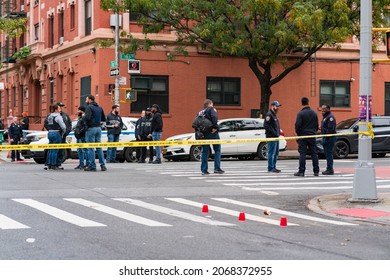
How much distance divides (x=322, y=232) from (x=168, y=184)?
22.9 feet

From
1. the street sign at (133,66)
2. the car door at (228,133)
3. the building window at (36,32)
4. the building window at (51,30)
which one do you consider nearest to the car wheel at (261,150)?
the car door at (228,133)

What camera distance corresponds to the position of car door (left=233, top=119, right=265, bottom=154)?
27.6 m

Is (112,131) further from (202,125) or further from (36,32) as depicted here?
(36,32)

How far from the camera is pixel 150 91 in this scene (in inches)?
1359

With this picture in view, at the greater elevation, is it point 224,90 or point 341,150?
point 224,90

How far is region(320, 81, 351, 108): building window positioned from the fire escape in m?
19.5

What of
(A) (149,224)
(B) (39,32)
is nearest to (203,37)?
(B) (39,32)

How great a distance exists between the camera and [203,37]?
2989 centimetres

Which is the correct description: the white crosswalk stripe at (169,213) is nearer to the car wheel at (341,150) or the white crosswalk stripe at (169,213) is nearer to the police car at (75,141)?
the police car at (75,141)

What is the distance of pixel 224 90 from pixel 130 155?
34.3ft

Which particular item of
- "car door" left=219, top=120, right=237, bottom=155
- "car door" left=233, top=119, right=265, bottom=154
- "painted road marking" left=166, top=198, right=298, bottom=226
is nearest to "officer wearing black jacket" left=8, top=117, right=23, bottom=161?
"car door" left=219, top=120, right=237, bottom=155

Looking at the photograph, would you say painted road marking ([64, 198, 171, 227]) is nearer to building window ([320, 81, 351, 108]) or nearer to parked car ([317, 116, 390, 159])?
parked car ([317, 116, 390, 159])

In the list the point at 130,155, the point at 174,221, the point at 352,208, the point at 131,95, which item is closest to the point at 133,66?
the point at 131,95

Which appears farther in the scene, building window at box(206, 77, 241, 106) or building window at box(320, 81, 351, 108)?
building window at box(320, 81, 351, 108)
